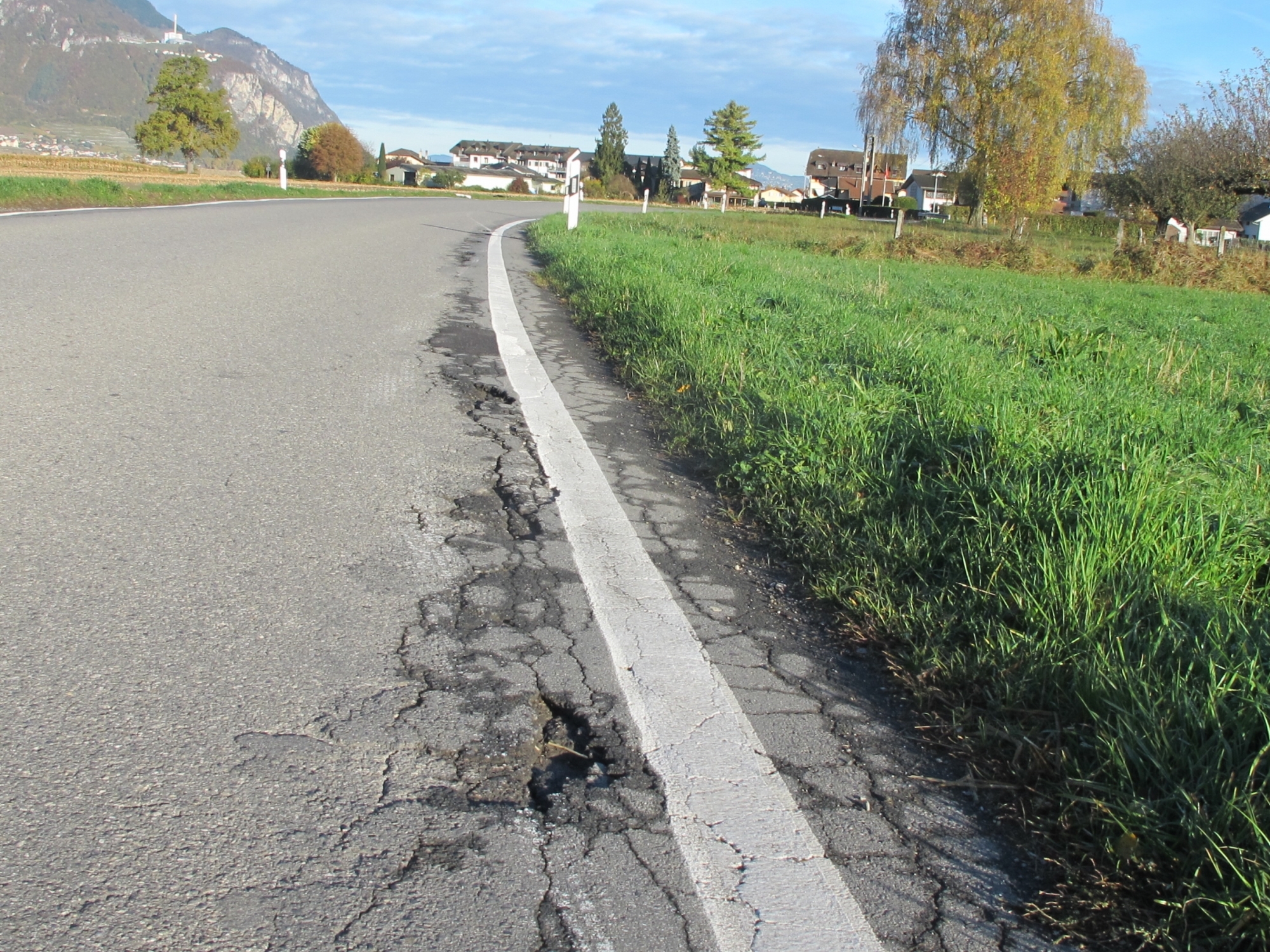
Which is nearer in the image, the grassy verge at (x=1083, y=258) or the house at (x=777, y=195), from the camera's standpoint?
the grassy verge at (x=1083, y=258)

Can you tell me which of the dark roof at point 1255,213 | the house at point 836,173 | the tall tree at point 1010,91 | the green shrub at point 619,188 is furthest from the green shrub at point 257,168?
the house at point 836,173

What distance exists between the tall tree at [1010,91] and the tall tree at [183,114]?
57.7 metres

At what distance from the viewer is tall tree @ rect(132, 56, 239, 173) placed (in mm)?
72812

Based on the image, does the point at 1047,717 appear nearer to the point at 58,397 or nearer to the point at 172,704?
the point at 172,704

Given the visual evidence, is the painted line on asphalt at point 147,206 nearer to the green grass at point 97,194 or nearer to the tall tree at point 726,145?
the green grass at point 97,194

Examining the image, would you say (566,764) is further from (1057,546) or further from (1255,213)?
(1255,213)

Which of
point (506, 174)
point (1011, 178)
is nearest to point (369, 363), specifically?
point (1011, 178)

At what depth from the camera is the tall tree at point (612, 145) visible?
11731cm

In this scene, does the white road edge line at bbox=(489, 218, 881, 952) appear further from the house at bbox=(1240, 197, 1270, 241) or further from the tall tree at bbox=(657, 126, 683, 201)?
the tall tree at bbox=(657, 126, 683, 201)

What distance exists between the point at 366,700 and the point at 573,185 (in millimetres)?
19068

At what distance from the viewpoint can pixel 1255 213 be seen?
73.4 meters

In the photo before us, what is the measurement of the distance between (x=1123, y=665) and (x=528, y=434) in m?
3.13

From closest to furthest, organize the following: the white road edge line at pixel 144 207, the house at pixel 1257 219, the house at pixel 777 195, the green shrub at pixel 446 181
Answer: the white road edge line at pixel 144 207 < the house at pixel 1257 219 < the green shrub at pixel 446 181 < the house at pixel 777 195

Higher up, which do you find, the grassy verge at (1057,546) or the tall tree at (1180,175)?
the tall tree at (1180,175)
